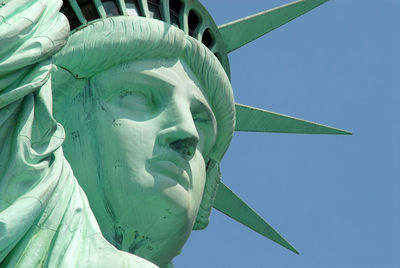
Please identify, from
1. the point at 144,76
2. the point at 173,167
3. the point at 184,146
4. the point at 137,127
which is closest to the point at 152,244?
the point at 173,167

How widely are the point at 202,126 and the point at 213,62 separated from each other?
638 millimetres

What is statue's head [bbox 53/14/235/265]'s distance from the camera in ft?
46.6

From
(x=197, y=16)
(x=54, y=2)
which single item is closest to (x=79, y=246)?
(x=54, y=2)

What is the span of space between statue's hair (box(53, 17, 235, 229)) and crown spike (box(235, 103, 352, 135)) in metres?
0.88

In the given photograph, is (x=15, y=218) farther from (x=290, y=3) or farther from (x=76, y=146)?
(x=290, y=3)

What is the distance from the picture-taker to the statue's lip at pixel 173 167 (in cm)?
1430

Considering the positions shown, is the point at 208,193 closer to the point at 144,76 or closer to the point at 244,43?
the point at 144,76

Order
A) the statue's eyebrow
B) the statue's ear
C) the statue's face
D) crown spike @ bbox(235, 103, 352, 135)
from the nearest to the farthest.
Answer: the statue's face < the statue's eyebrow < the statue's ear < crown spike @ bbox(235, 103, 352, 135)

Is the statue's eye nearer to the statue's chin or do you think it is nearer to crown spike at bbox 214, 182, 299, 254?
the statue's chin

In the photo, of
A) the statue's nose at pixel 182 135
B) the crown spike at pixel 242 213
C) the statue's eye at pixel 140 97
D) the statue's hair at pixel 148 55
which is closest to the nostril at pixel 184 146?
the statue's nose at pixel 182 135

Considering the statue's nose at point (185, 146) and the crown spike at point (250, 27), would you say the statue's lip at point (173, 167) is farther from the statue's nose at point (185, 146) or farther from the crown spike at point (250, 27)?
the crown spike at point (250, 27)

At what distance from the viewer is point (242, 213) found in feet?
54.5

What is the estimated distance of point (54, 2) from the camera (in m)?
13.0

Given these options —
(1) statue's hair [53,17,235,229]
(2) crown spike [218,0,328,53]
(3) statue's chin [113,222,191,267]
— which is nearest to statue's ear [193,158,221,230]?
(1) statue's hair [53,17,235,229]
